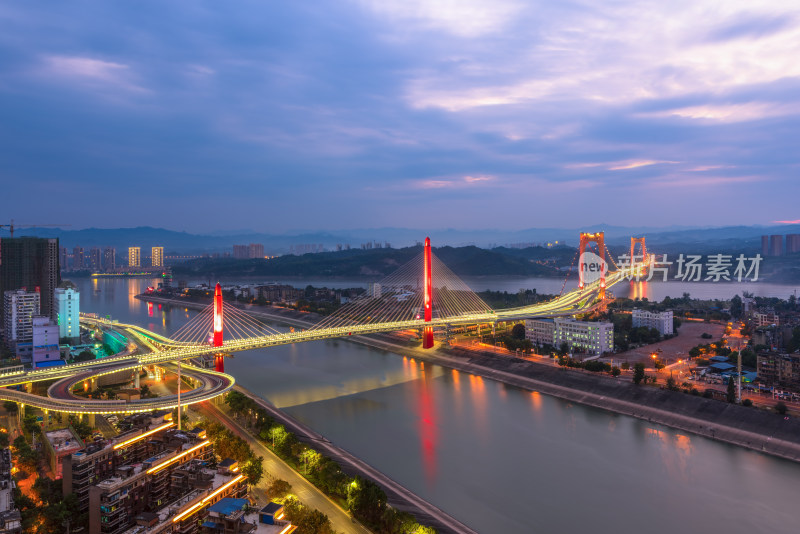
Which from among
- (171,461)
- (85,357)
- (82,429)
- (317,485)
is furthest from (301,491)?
(85,357)

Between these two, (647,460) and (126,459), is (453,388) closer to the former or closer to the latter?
(647,460)

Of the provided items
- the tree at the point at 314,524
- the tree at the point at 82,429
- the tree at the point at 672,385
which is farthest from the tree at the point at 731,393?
the tree at the point at 82,429

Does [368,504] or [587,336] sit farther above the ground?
[587,336]

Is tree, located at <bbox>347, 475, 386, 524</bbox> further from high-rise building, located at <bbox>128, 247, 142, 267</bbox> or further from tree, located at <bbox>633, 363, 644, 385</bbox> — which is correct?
high-rise building, located at <bbox>128, 247, 142, 267</bbox>

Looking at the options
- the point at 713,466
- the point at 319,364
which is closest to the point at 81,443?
the point at 319,364

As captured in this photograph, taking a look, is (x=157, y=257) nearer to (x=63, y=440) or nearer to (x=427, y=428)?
(x=63, y=440)

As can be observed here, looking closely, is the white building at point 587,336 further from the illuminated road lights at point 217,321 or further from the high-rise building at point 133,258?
the high-rise building at point 133,258

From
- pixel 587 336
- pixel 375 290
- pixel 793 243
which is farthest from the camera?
pixel 793 243
